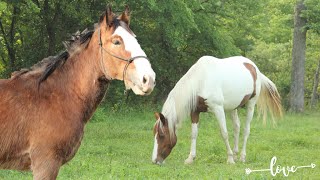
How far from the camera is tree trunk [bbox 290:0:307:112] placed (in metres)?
26.0

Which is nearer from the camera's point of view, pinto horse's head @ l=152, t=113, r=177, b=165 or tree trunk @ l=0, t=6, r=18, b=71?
pinto horse's head @ l=152, t=113, r=177, b=165

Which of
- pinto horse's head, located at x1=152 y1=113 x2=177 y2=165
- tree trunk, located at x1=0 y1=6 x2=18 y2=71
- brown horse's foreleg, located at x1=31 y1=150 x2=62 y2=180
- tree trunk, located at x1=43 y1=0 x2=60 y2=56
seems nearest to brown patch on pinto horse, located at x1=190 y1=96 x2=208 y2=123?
pinto horse's head, located at x1=152 y1=113 x2=177 y2=165

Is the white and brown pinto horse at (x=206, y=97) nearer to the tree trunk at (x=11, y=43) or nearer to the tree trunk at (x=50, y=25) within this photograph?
the tree trunk at (x=50, y=25)

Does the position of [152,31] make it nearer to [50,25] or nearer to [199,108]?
[50,25]

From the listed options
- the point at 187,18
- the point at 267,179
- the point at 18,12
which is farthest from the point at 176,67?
the point at 267,179

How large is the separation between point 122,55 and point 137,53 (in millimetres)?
136

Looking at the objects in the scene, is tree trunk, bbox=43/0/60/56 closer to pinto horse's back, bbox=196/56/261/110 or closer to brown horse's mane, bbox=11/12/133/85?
pinto horse's back, bbox=196/56/261/110

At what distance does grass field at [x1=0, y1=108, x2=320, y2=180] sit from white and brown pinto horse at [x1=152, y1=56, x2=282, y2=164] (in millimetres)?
425

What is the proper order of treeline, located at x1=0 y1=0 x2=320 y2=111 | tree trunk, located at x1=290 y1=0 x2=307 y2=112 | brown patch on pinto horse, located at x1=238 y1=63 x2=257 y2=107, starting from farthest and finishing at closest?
1. tree trunk, located at x1=290 y1=0 x2=307 y2=112
2. treeline, located at x1=0 y1=0 x2=320 y2=111
3. brown patch on pinto horse, located at x1=238 y1=63 x2=257 y2=107

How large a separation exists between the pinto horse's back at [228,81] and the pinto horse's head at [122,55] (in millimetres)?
6297

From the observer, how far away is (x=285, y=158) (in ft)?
35.9

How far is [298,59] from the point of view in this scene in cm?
2611

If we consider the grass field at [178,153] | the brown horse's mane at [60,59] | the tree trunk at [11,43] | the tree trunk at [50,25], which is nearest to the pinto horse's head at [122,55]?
the brown horse's mane at [60,59]

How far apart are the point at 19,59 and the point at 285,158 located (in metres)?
14.0
